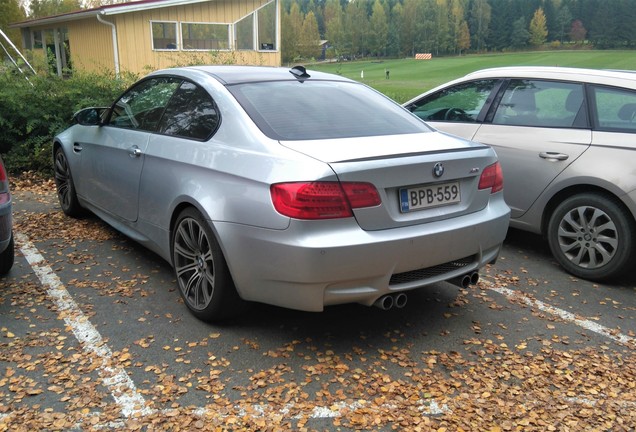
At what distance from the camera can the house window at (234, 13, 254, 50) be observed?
21.0 metres

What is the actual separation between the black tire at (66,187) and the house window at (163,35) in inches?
554

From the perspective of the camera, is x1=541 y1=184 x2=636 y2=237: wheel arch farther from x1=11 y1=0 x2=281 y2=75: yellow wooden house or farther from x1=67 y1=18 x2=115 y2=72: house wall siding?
x1=67 y1=18 x2=115 y2=72: house wall siding

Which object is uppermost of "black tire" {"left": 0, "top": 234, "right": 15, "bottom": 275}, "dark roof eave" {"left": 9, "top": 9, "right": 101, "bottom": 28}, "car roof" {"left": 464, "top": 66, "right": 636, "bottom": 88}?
"dark roof eave" {"left": 9, "top": 9, "right": 101, "bottom": 28}

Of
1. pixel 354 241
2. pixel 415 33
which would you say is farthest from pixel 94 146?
pixel 415 33

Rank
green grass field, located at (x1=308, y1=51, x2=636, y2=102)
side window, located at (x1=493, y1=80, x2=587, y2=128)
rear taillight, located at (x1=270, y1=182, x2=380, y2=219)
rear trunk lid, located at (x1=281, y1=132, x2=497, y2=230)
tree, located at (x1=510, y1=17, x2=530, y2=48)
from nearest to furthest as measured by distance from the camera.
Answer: rear taillight, located at (x1=270, y1=182, x2=380, y2=219) < rear trunk lid, located at (x1=281, y1=132, x2=497, y2=230) < side window, located at (x1=493, y1=80, x2=587, y2=128) < green grass field, located at (x1=308, y1=51, x2=636, y2=102) < tree, located at (x1=510, y1=17, x2=530, y2=48)

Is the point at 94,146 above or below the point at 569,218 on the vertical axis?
above

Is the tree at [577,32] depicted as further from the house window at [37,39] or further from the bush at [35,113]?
the bush at [35,113]

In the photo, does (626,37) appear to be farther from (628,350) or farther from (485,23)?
(628,350)

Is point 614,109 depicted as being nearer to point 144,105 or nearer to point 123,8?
point 144,105

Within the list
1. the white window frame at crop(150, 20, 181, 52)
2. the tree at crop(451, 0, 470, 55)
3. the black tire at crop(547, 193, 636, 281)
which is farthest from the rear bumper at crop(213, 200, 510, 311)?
the tree at crop(451, 0, 470, 55)

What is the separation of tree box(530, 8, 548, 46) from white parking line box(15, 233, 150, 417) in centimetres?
3963

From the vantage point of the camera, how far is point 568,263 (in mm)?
4934

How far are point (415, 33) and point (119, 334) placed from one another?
165 ft

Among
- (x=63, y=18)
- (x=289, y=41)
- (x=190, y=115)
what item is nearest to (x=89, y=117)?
(x=190, y=115)
